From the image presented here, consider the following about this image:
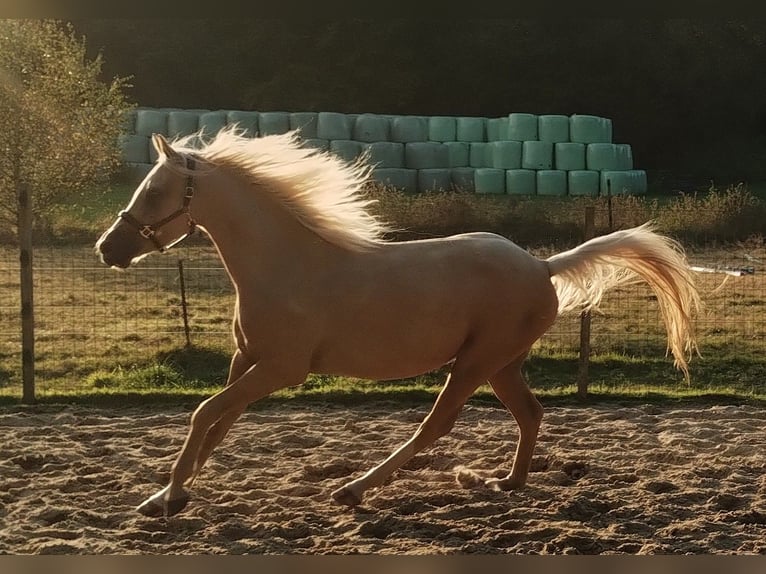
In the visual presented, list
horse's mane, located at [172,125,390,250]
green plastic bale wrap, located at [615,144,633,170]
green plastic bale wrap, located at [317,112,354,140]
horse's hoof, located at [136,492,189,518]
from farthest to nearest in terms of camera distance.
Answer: green plastic bale wrap, located at [317,112,354,140], green plastic bale wrap, located at [615,144,633,170], horse's mane, located at [172,125,390,250], horse's hoof, located at [136,492,189,518]

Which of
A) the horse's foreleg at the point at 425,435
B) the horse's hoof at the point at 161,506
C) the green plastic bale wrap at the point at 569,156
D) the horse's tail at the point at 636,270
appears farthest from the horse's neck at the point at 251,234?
the green plastic bale wrap at the point at 569,156

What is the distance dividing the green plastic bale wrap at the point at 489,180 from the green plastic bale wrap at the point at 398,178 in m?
0.41

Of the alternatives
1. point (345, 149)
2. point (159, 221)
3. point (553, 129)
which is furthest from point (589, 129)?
point (159, 221)

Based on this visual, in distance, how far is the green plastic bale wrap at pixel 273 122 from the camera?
6406mm

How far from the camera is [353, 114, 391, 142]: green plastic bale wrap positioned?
657cm

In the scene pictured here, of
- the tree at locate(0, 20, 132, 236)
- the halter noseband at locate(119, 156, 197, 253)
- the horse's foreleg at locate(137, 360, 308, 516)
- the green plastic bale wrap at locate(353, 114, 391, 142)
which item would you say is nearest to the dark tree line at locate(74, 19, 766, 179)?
the green plastic bale wrap at locate(353, 114, 391, 142)

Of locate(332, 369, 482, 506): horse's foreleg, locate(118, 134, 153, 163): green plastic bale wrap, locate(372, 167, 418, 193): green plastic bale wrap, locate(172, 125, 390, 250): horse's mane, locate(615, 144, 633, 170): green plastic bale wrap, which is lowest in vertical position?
locate(332, 369, 482, 506): horse's foreleg

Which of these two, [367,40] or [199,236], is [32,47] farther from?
[367,40]

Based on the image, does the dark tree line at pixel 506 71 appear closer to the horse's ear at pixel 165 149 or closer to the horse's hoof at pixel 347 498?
the horse's ear at pixel 165 149

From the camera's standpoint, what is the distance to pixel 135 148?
6352 mm

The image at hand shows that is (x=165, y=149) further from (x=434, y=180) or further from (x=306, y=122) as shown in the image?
(x=306, y=122)

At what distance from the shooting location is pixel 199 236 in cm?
844

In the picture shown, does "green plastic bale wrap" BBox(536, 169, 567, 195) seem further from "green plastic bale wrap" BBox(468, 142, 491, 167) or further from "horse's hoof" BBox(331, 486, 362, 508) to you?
"horse's hoof" BBox(331, 486, 362, 508)

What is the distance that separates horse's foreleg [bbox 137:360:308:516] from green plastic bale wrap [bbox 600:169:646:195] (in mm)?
3089
